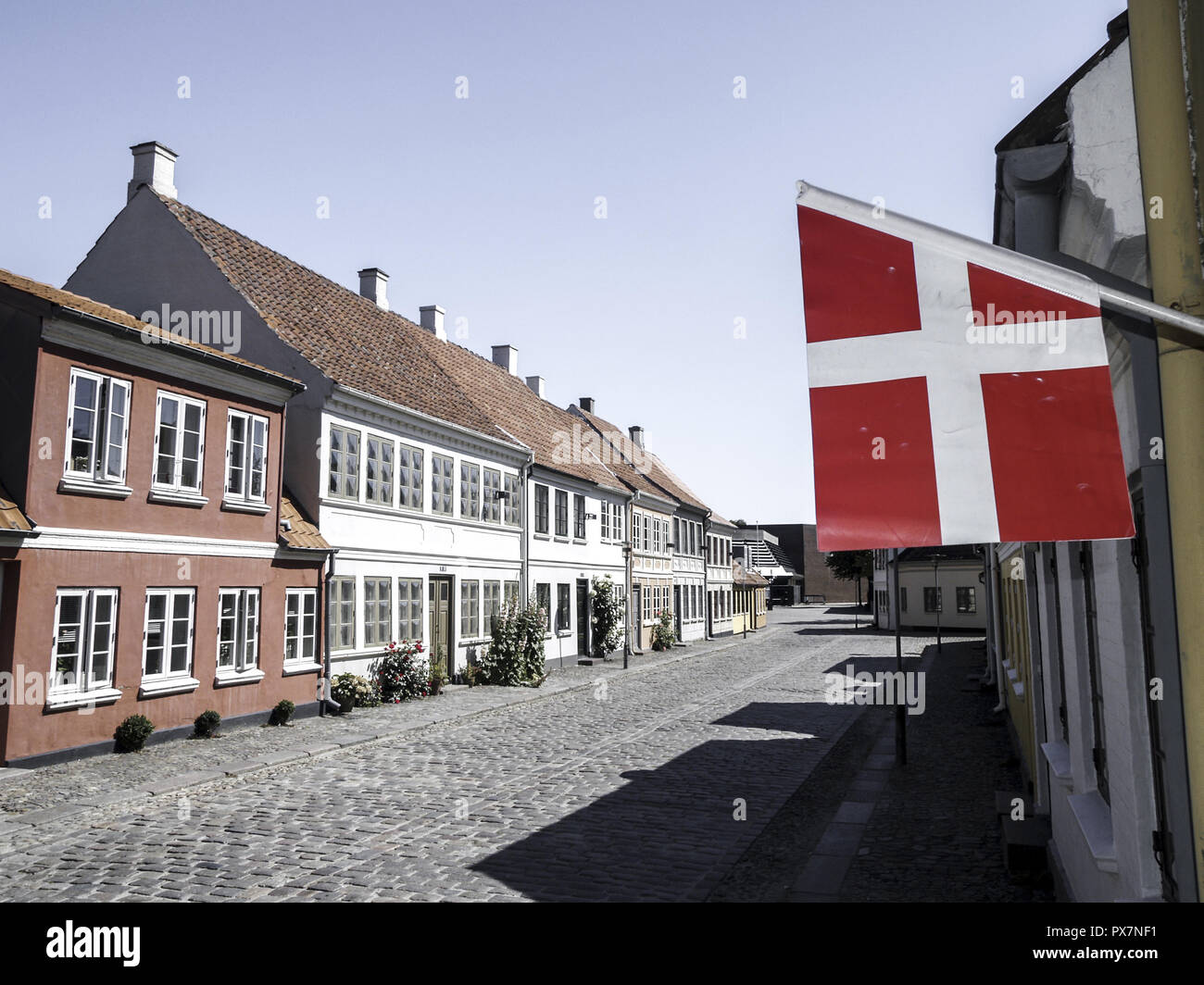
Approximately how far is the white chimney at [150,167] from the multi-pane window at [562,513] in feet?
45.1

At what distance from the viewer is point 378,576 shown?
1864 cm

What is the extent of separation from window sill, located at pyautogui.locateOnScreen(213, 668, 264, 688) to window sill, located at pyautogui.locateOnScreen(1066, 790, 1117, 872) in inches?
481

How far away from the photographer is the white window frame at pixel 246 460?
Answer: 1469 cm

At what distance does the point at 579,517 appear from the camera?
29594mm

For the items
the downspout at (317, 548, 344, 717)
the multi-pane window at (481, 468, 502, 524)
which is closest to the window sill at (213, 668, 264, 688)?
the downspout at (317, 548, 344, 717)

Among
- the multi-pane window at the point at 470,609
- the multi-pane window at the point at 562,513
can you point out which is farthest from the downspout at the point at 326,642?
the multi-pane window at the point at 562,513

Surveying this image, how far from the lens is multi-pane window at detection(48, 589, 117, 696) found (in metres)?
11.7

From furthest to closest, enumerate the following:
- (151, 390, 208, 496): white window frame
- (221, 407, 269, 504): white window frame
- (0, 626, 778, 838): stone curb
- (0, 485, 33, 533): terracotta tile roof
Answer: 1. (221, 407, 269, 504): white window frame
2. (151, 390, 208, 496): white window frame
3. (0, 485, 33, 533): terracotta tile roof
4. (0, 626, 778, 838): stone curb

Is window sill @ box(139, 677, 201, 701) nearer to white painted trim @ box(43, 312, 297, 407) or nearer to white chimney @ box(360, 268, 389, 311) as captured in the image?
white painted trim @ box(43, 312, 297, 407)

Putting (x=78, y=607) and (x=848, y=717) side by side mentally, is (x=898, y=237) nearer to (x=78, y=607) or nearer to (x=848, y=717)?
(x=78, y=607)

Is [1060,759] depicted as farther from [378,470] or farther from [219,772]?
[378,470]

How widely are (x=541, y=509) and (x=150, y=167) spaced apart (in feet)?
43.4

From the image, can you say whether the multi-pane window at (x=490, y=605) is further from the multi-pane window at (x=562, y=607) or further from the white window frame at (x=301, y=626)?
the white window frame at (x=301, y=626)
